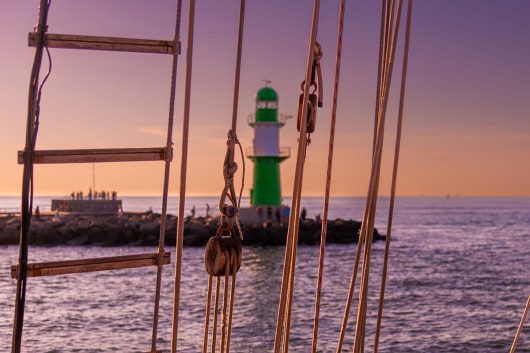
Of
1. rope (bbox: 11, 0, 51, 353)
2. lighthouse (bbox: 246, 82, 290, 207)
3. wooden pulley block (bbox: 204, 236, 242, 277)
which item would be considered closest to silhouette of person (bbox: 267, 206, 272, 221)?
lighthouse (bbox: 246, 82, 290, 207)

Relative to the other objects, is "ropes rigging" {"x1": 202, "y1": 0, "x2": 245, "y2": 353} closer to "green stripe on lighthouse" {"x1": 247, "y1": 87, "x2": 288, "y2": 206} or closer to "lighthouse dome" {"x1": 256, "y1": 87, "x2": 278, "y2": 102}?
"green stripe on lighthouse" {"x1": 247, "y1": 87, "x2": 288, "y2": 206}

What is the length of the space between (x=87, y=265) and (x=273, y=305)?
62.8 feet

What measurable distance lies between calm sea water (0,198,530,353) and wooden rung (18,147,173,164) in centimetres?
1285

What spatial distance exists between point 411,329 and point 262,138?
24539 mm

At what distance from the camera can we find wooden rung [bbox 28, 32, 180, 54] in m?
3.00

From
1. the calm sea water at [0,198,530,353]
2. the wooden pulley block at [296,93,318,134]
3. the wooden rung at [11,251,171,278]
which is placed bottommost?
the calm sea water at [0,198,530,353]

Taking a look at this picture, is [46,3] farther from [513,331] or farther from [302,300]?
[302,300]

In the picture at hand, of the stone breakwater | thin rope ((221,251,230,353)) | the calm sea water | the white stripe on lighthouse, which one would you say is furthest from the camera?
the stone breakwater

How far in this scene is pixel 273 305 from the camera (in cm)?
2203

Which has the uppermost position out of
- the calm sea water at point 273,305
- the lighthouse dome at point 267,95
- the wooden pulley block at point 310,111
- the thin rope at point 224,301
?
the lighthouse dome at point 267,95

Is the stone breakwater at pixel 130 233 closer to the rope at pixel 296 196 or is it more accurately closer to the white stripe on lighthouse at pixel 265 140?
the white stripe on lighthouse at pixel 265 140

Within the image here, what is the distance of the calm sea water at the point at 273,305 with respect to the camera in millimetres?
16781

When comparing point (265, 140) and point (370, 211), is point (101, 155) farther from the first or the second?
point (265, 140)

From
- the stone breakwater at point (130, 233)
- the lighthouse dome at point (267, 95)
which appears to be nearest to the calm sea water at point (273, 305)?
the stone breakwater at point (130, 233)
